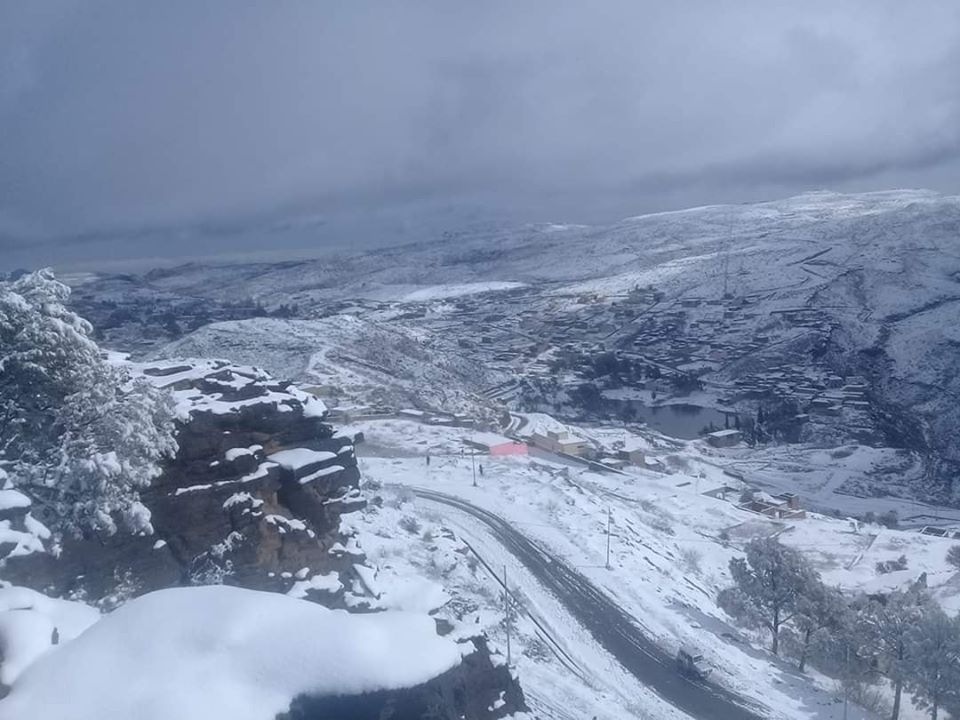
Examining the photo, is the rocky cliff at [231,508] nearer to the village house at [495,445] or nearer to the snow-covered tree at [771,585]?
the snow-covered tree at [771,585]

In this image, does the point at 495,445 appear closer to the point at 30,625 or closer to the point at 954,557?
the point at 954,557

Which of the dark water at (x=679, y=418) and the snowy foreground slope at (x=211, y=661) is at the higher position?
the snowy foreground slope at (x=211, y=661)

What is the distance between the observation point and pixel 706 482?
31.2 metres

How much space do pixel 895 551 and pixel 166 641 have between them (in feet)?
70.8

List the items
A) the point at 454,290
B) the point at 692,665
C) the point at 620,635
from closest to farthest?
the point at 692,665, the point at 620,635, the point at 454,290

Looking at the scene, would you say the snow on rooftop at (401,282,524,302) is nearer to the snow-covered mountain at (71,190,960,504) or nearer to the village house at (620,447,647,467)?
the snow-covered mountain at (71,190,960,504)

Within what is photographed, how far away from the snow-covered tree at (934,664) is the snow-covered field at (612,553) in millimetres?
1097

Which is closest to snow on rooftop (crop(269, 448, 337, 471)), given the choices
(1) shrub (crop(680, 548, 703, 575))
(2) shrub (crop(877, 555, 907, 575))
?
(1) shrub (crop(680, 548, 703, 575))

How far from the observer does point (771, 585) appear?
1662 centimetres

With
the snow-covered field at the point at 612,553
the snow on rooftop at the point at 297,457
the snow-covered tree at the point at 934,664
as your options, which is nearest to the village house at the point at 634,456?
the snow-covered field at the point at 612,553

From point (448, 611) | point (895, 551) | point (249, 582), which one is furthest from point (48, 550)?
point (895, 551)

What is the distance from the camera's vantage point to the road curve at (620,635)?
12.5m

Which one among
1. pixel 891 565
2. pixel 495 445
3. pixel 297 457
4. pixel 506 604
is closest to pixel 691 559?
pixel 891 565

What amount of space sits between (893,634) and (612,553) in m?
6.20
